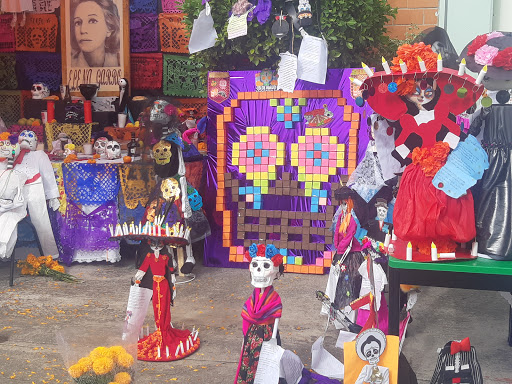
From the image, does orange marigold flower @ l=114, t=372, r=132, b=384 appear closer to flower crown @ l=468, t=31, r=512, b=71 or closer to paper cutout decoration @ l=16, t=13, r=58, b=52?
flower crown @ l=468, t=31, r=512, b=71

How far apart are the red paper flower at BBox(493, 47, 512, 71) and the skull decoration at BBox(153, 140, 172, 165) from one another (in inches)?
121

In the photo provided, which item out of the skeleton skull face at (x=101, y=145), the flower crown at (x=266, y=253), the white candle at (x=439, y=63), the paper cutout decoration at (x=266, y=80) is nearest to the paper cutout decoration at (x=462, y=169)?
the white candle at (x=439, y=63)

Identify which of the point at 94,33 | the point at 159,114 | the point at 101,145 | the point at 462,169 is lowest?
the point at 101,145

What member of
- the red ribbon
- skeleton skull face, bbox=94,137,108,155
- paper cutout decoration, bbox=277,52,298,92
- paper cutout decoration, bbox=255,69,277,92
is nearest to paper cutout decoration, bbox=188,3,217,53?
paper cutout decoration, bbox=255,69,277,92

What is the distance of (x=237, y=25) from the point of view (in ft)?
21.2

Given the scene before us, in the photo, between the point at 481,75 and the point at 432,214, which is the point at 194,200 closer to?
the point at 432,214

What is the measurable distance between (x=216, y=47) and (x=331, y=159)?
62.5 inches

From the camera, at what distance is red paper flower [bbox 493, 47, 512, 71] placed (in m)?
3.81

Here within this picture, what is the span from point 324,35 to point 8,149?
3206 millimetres

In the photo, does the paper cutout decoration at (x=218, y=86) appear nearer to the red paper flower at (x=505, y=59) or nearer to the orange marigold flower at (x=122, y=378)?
the red paper flower at (x=505, y=59)

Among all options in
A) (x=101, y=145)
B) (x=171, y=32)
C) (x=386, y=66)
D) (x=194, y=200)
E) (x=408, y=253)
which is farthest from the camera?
(x=171, y=32)

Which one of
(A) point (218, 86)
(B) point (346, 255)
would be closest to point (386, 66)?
(B) point (346, 255)

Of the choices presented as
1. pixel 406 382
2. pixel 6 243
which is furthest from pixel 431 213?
pixel 6 243

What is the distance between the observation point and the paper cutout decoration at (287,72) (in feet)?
21.2
